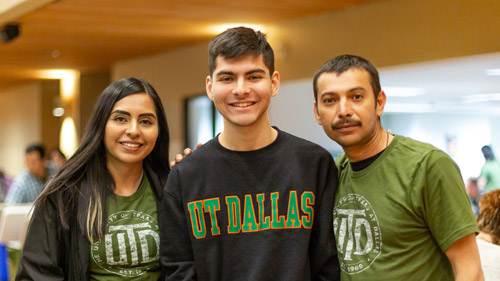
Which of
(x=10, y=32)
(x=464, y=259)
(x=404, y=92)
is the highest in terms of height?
(x=10, y=32)

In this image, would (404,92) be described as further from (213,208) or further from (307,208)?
(213,208)

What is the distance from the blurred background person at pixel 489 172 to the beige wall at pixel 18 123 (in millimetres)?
11100

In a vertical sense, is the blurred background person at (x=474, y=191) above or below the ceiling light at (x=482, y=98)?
below

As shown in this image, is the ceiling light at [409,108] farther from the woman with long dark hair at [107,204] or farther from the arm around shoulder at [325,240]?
the arm around shoulder at [325,240]

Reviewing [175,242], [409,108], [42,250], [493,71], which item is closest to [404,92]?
[409,108]

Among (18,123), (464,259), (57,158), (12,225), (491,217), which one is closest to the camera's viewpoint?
(464,259)

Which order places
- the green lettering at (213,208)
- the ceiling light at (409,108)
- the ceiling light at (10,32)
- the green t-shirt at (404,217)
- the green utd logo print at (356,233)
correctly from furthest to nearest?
the ceiling light at (10,32) < the ceiling light at (409,108) < the green lettering at (213,208) < the green utd logo print at (356,233) < the green t-shirt at (404,217)

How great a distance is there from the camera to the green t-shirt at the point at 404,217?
218cm

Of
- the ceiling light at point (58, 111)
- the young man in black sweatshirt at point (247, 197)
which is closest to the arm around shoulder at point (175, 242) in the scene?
the young man in black sweatshirt at point (247, 197)

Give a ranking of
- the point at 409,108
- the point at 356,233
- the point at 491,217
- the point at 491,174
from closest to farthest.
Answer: the point at 356,233
the point at 491,217
the point at 491,174
the point at 409,108

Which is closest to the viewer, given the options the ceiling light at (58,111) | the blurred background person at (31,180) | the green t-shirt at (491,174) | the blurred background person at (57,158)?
the green t-shirt at (491,174)

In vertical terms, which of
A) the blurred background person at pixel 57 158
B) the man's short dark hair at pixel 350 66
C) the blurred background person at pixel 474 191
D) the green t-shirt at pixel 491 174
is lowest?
the blurred background person at pixel 474 191

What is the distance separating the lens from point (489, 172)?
18.4 feet

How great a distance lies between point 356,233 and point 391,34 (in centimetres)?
425
